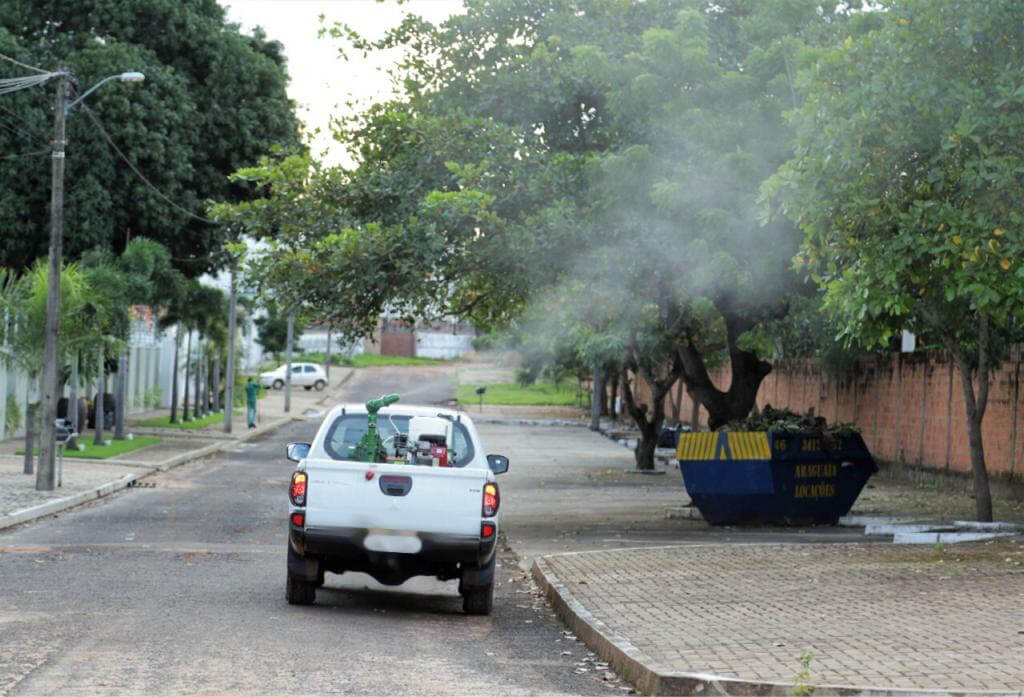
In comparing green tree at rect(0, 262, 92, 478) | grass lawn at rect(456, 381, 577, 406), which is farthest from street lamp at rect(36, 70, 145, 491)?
grass lawn at rect(456, 381, 577, 406)

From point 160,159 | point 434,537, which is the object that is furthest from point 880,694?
point 160,159

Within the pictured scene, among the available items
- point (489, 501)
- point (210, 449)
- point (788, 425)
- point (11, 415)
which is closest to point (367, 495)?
point (489, 501)

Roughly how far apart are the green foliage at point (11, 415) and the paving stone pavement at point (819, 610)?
22.3 m

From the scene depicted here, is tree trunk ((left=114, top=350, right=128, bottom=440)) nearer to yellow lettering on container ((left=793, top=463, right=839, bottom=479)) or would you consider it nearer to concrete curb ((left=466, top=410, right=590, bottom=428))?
concrete curb ((left=466, top=410, right=590, bottom=428))

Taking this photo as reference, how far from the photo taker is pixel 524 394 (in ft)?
262

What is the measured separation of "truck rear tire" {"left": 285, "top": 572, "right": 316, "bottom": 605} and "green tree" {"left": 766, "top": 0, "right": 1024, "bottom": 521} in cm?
587

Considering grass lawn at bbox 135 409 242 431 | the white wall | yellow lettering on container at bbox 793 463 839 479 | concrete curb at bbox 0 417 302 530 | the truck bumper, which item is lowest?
concrete curb at bbox 0 417 302 530

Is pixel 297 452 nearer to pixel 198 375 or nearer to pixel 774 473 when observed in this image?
pixel 774 473

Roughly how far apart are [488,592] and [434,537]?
0.78 m

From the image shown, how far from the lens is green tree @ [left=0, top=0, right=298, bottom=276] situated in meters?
36.7

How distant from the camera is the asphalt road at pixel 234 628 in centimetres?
857

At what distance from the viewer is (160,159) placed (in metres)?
37.7

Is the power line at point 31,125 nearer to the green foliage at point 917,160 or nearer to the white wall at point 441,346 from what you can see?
the green foliage at point 917,160

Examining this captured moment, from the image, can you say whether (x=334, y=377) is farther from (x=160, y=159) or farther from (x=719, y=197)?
(x=719, y=197)
